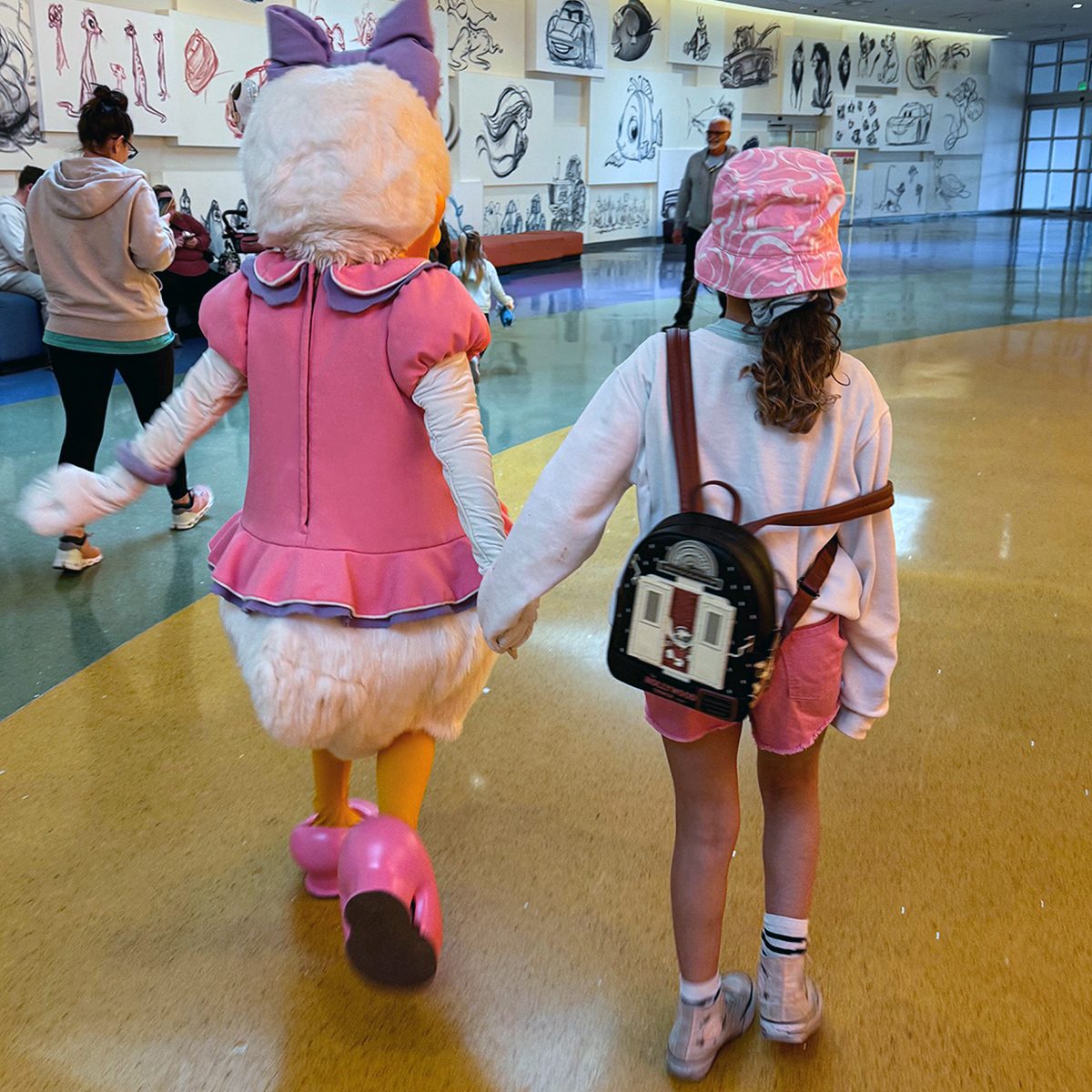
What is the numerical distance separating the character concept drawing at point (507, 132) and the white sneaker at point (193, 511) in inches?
445

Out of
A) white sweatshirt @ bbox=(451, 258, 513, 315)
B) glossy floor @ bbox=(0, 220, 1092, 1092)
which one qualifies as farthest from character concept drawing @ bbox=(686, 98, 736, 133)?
glossy floor @ bbox=(0, 220, 1092, 1092)

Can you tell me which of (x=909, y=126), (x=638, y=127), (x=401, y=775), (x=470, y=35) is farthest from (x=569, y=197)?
(x=401, y=775)

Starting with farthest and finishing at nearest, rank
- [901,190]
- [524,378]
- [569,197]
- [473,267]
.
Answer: [901,190]
[569,197]
[524,378]
[473,267]

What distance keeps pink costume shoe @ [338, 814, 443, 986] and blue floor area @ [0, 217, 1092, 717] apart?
1.71 m

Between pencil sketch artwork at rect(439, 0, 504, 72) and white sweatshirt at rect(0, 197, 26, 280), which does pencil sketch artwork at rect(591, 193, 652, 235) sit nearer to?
pencil sketch artwork at rect(439, 0, 504, 72)

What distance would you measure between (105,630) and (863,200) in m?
23.6

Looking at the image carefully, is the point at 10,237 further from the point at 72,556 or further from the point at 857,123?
the point at 857,123

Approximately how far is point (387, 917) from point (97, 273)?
3.03 meters

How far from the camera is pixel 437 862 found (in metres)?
2.37

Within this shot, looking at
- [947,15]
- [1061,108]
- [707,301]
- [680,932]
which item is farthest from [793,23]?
[680,932]

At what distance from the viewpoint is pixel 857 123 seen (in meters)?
23.1

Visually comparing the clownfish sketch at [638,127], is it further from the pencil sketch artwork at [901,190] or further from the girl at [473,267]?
the girl at [473,267]

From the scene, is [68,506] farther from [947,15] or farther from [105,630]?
[947,15]

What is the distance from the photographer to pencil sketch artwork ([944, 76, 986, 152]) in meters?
25.6
